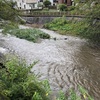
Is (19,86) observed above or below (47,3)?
above

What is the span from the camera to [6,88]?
891 cm

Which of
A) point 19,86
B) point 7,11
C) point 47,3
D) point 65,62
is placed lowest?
point 47,3

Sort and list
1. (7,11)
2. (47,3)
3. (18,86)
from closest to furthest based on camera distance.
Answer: (18,86)
(7,11)
(47,3)

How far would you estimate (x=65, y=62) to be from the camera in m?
17.4

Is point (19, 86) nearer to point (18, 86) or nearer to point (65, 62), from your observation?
point (18, 86)

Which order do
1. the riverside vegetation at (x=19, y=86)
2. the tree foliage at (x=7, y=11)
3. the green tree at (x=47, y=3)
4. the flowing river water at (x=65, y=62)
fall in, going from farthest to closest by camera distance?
1. the green tree at (x=47, y=3)
2. the tree foliage at (x=7, y=11)
3. the flowing river water at (x=65, y=62)
4. the riverside vegetation at (x=19, y=86)

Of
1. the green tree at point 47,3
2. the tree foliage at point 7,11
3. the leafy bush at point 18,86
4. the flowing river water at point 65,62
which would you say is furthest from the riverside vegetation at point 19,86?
the green tree at point 47,3

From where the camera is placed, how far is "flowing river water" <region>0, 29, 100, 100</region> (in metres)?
13.2

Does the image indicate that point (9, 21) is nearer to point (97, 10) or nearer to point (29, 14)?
point (97, 10)

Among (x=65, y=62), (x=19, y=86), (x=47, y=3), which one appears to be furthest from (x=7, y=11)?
(x=47, y=3)

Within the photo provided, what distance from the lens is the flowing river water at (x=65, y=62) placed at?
13.2 meters

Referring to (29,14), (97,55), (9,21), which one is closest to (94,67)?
(97,55)

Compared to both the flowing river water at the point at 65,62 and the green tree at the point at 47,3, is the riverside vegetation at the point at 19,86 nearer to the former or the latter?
the flowing river water at the point at 65,62

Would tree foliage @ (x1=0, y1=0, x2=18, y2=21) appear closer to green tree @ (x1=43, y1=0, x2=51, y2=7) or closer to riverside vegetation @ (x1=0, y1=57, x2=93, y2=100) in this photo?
riverside vegetation @ (x1=0, y1=57, x2=93, y2=100)
